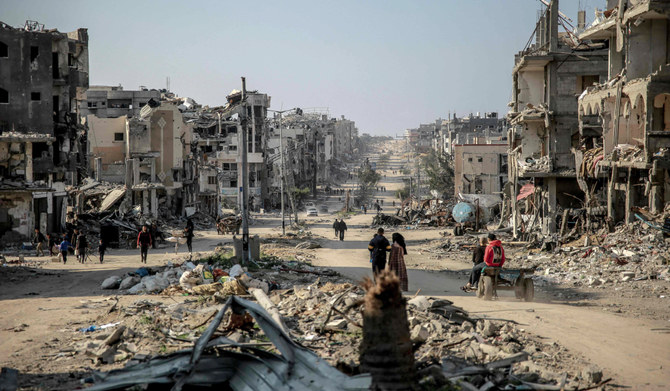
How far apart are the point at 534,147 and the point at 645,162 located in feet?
49.9

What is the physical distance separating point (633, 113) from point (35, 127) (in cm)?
3164

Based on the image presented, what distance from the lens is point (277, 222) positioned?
65375mm

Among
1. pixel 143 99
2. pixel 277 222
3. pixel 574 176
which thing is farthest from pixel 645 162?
pixel 143 99

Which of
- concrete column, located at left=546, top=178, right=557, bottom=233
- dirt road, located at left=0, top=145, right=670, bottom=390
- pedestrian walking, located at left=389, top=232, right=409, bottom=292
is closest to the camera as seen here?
dirt road, located at left=0, top=145, right=670, bottom=390

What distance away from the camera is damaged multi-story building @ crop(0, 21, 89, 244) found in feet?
122

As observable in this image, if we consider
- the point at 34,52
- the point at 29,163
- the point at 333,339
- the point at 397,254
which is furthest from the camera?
the point at 34,52

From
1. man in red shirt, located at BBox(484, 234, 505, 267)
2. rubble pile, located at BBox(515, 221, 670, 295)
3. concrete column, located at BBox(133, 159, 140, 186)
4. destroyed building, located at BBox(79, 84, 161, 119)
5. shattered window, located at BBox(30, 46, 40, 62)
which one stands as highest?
destroyed building, located at BBox(79, 84, 161, 119)

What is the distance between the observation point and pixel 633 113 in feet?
88.0

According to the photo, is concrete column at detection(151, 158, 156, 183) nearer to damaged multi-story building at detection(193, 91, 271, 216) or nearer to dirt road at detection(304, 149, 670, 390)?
damaged multi-story building at detection(193, 91, 271, 216)

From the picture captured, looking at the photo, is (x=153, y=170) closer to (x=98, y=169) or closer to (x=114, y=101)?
(x=98, y=169)

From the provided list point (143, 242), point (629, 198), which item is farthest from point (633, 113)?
point (143, 242)

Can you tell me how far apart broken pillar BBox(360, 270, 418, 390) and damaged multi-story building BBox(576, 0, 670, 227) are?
1702cm

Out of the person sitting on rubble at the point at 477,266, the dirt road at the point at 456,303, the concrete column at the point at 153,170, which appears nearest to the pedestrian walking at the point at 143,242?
the dirt road at the point at 456,303

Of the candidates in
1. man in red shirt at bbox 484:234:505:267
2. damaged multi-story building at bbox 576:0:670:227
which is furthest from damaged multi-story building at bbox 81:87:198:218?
man in red shirt at bbox 484:234:505:267
